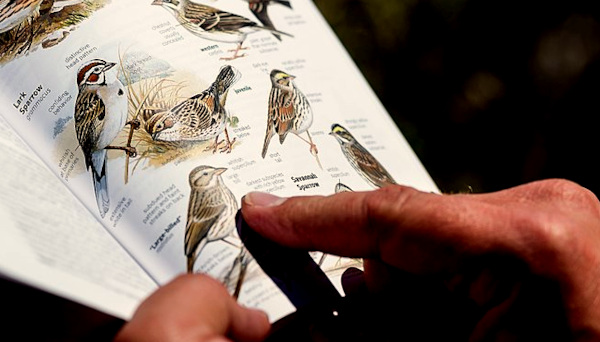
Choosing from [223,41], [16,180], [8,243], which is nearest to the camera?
[8,243]

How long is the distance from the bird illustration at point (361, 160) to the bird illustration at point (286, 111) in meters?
0.05

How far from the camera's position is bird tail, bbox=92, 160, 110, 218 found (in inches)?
39.4

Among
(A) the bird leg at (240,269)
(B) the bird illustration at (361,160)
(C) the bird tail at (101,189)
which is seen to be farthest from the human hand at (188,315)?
(B) the bird illustration at (361,160)

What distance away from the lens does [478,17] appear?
2182 mm

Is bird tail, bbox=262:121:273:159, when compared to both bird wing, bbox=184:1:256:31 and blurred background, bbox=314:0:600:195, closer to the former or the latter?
bird wing, bbox=184:1:256:31

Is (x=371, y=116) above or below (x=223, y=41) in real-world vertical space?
below

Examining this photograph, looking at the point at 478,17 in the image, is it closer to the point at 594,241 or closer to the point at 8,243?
the point at 594,241

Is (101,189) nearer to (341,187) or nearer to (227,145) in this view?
(227,145)

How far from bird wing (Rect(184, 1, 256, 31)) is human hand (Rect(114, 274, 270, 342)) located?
44cm

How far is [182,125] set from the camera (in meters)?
1.04

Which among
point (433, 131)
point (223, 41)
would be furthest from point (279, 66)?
point (433, 131)

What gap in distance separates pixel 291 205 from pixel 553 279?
12.2 inches

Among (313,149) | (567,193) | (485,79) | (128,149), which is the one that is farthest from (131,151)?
(485,79)

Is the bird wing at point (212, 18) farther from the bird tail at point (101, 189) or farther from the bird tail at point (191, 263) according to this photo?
the bird tail at point (191, 263)
